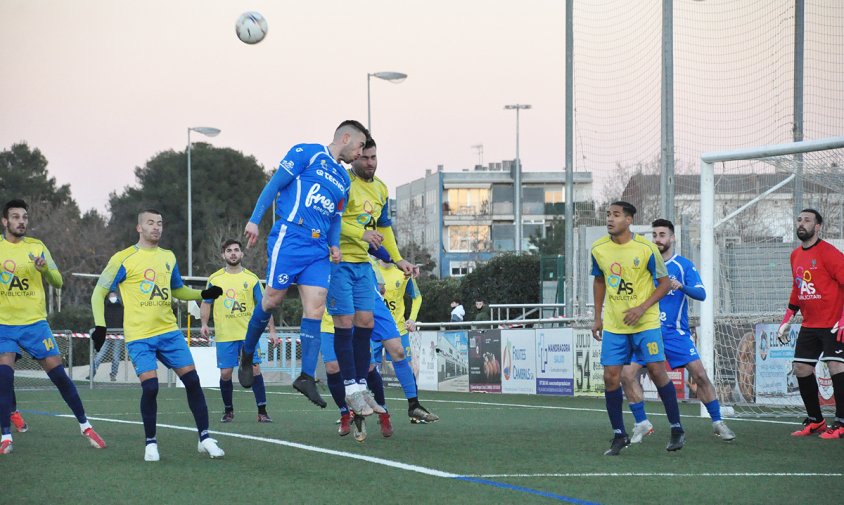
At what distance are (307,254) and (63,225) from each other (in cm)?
5645

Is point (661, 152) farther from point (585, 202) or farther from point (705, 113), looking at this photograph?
point (585, 202)

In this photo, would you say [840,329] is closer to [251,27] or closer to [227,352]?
[227,352]

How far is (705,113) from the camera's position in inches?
757

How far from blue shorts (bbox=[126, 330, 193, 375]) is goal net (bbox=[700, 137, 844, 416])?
6.90 m

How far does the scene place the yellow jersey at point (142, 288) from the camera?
371 inches

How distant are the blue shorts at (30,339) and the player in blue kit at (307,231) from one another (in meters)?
2.54

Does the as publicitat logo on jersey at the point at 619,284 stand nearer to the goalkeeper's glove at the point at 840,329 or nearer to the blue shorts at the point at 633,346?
the blue shorts at the point at 633,346

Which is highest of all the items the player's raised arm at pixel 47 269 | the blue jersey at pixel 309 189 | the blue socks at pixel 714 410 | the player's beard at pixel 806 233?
the blue jersey at pixel 309 189

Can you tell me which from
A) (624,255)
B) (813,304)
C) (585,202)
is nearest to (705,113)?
(585,202)

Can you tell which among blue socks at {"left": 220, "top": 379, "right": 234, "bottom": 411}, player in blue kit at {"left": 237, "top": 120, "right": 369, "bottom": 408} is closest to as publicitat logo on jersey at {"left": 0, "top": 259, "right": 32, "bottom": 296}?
player in blue kit at {"left": 237, "top": 120, "right": 369, "bottom": 408}

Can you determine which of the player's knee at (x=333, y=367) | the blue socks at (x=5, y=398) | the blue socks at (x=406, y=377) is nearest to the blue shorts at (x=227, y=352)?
the blue socks at (x=406, y=377)

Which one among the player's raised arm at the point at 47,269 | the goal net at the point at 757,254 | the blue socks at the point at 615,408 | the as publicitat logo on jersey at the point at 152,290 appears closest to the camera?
the as publicitat logo on jersey at the point at 152,290

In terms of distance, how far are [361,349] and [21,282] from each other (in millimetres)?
3241

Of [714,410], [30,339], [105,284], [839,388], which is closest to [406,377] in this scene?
[714,410]
